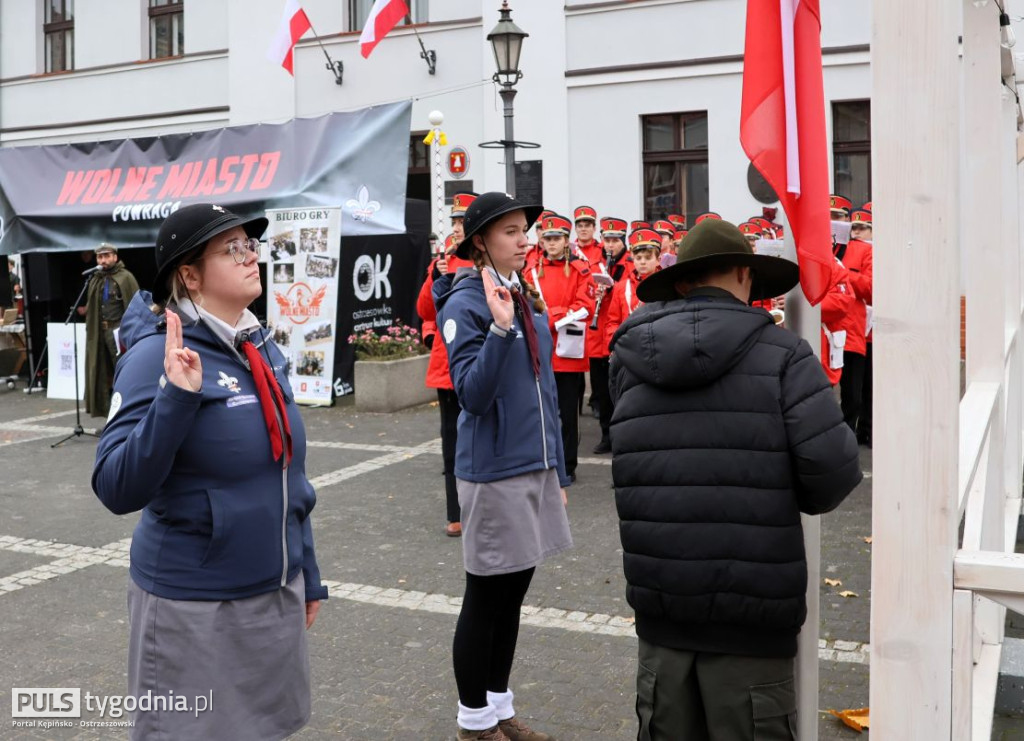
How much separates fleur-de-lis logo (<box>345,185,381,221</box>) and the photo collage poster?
41 cm

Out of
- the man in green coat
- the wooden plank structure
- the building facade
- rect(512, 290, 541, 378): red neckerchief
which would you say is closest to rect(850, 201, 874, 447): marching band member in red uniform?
the building facade

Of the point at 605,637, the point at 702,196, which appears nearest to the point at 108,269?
the point at 702,196

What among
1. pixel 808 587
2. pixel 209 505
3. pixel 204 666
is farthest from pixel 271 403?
pixel 808 587

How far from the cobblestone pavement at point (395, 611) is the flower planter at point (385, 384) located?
3739 millimetres

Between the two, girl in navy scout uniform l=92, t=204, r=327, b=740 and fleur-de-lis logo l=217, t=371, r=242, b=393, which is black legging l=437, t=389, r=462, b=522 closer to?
girl in navy scout uniform l=92, t=204, r=327, b=740

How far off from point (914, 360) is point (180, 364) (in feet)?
5.42

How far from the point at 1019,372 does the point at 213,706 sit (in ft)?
18.4

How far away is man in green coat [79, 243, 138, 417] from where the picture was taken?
43.5ft

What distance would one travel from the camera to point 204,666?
281 centimetres

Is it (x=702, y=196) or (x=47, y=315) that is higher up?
(x=702, y=196)

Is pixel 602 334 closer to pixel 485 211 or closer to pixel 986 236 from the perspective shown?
pixel 986 236

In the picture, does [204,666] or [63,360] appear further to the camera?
[63,360]

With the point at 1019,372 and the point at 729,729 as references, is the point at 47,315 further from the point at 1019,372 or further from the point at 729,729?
the point at 729,729

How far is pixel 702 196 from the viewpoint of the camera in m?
17.3
